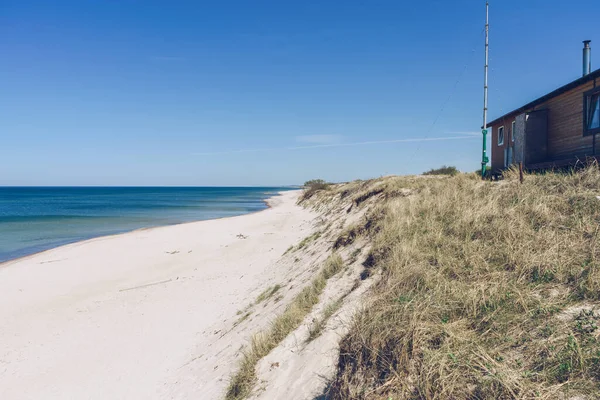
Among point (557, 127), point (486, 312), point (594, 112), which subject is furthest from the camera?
point (557, 127)

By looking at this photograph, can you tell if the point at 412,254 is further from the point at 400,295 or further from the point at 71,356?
the point at 71,356

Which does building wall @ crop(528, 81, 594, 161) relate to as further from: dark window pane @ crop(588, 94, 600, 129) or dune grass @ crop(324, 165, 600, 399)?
dune grass @ crop(324, 165, 600, 399)

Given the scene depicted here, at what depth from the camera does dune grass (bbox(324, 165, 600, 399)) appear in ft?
10.2

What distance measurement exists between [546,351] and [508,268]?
200cm

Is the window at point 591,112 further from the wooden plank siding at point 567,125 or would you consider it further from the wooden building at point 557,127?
the wooden plank siding at point 567,125

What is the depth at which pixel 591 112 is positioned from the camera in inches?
471

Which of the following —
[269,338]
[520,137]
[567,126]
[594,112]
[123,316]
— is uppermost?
[594,112]

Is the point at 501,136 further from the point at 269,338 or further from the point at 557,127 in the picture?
the point at 269,338

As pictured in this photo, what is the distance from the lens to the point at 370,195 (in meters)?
17.1

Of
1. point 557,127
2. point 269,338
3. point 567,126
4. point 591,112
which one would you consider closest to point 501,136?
point 557,127

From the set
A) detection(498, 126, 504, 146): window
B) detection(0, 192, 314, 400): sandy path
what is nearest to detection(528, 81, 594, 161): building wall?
detection(498, 126, 504, 146): window

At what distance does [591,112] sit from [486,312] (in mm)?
12415

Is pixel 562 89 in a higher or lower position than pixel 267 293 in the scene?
higher

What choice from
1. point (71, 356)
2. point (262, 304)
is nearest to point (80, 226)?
point (71, 356)
